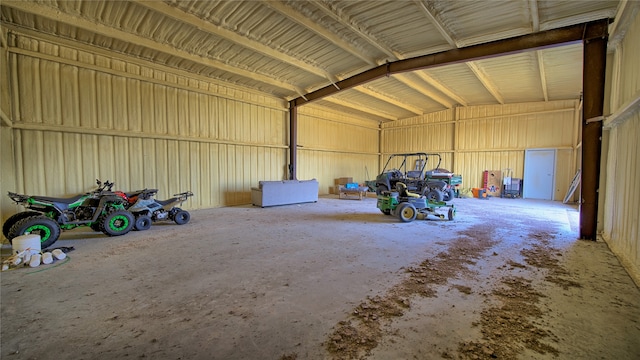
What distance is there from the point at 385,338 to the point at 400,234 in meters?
3.47

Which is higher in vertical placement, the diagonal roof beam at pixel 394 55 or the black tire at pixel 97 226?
the diagonal roof beam at pixel 394 55

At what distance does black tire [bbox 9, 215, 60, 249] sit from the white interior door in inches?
620

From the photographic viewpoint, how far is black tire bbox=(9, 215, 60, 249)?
4.10m

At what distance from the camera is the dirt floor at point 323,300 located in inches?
77.6

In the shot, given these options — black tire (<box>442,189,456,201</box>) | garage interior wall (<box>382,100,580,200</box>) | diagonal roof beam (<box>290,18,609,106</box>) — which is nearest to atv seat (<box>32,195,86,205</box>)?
diagonal roof beam (<box>290,18,609,106</box>)

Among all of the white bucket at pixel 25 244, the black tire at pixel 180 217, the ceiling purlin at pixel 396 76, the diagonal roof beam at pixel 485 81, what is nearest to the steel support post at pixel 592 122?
the diagonal roof beam at pixel 485 81

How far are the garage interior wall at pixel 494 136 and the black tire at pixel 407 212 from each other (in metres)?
8.96

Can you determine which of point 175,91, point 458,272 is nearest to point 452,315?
point 458,272

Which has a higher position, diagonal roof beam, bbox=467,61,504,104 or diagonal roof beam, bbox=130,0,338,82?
diagonal roof beam, bbox=467,61,504,104

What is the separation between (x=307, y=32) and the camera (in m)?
6.33

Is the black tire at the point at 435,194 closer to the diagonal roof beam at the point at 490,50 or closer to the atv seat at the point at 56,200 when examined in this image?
the diagonal roof beam at the point at 490,50

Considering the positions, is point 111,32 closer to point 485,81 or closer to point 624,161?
point 624,161

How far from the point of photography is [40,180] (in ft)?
19.4

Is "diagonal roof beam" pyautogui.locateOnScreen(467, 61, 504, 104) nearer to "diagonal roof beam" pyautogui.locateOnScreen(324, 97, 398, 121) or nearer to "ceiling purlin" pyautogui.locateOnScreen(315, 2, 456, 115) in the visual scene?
"ceiling purlin" pyautogui.locateOnScreen(315, 2, 456, 115)
